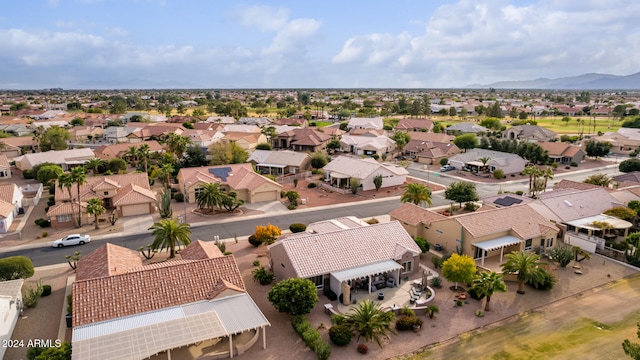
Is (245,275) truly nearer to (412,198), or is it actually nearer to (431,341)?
(431,341)

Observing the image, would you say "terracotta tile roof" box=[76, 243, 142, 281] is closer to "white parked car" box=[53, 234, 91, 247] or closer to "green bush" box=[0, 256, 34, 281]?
"green bush" box=[0, 256, 34, 281]

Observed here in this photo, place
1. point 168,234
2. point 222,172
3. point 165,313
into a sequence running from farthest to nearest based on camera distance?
point 222,172 < point 168,234 < point 165,313

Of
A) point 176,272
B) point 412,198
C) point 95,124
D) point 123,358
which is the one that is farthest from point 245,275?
point 95,124

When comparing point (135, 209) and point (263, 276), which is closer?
point (263, 276)

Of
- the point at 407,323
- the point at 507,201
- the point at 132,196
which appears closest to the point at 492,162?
the point at 507,201

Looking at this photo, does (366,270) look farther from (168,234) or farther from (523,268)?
(168,234)

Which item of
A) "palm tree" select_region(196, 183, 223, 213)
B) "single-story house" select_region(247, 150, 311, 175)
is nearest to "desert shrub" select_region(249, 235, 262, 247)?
"palm tree" select_region(196, 183, 223, 213)
